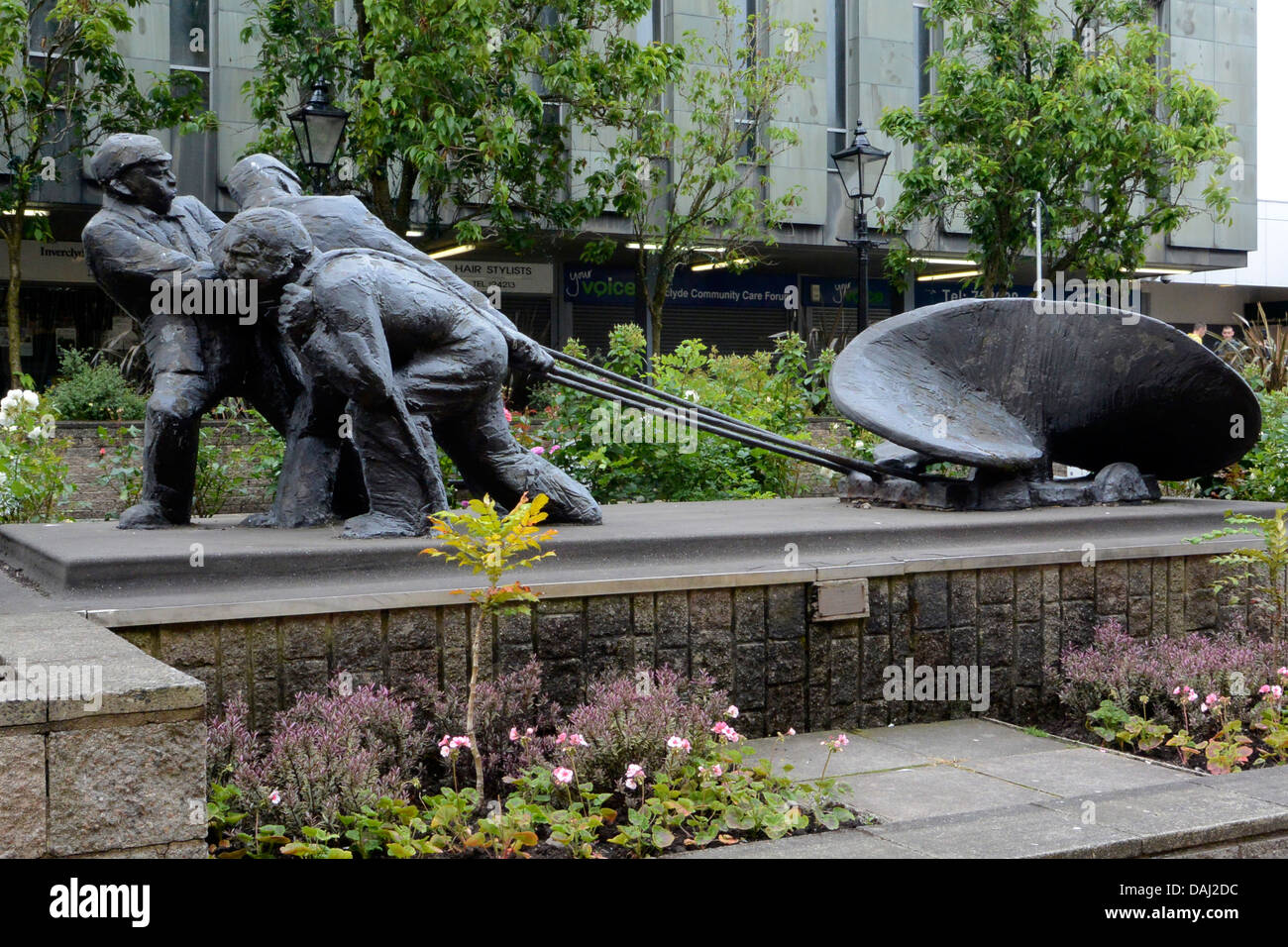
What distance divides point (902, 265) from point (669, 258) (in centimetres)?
347

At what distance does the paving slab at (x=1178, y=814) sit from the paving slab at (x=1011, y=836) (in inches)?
2.7

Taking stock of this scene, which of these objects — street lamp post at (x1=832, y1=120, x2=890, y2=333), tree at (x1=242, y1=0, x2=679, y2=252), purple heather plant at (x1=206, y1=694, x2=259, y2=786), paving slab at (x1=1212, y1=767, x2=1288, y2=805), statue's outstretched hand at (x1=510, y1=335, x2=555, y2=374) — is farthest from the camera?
street lamp post at (x1=832, y1=120, x2=890, y2=333)

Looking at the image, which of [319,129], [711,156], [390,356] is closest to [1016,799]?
[390,356]

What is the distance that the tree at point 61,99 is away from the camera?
52.0ft

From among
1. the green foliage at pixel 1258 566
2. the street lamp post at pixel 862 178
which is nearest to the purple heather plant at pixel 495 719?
the green foliage at pixel 1258 566

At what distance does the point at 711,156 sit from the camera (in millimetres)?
19000

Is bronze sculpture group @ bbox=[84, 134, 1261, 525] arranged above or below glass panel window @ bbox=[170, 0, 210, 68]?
below

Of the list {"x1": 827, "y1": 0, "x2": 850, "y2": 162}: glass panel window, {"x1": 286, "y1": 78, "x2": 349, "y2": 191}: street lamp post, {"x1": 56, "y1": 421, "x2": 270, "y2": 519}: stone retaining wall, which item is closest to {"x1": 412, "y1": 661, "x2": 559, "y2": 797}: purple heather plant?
{"x1": 56, "y1": 421, "x2": 270, "y2": 519}: stone retaining wall

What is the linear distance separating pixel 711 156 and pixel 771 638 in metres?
14.2

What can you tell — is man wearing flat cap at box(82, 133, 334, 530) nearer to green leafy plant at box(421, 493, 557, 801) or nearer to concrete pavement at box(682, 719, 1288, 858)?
green leafy plant at box(421, 493, 557, 801)

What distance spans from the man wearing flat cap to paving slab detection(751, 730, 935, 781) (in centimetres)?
237

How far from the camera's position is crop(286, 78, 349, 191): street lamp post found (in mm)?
11773

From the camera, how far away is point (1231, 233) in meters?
26.2

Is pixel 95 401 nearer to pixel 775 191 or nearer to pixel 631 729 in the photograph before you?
pixel 631 729
